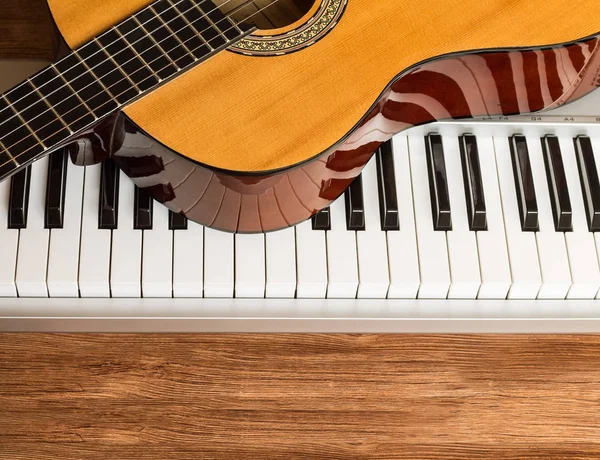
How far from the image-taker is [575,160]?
1.33 metres

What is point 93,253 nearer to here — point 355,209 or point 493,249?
point 355,209

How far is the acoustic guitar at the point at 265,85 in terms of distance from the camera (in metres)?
1.05

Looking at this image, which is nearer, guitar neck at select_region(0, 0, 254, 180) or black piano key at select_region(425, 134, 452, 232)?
guitar neck at select_region(0, 0, 254, 180)

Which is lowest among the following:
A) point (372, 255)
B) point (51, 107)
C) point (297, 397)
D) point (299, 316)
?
point (297, 397)

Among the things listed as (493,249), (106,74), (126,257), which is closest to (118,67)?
(106,74)

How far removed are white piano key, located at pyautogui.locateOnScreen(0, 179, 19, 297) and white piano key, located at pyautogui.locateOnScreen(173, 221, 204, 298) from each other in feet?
0.82

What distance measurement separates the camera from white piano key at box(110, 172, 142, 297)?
119 centimetres

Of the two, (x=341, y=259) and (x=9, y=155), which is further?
(x=341, y=259)

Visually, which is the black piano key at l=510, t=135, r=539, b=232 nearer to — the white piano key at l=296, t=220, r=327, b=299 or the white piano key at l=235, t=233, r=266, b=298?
the white piano key at l=296, t=220, r=327, b=299

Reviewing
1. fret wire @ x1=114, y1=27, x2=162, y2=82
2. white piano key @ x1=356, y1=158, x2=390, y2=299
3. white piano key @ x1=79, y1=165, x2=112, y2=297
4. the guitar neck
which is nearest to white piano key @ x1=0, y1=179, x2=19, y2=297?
white piano key @ x1=79, y1=165, x2=112, y2=297

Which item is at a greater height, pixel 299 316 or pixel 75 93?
Result: pixel 75 93

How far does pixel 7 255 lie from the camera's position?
1.18 m

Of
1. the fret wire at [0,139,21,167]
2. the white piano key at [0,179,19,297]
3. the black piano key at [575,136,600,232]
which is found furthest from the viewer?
the black piano key at [575,136,600,232]

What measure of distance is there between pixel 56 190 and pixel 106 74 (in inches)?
9.8
